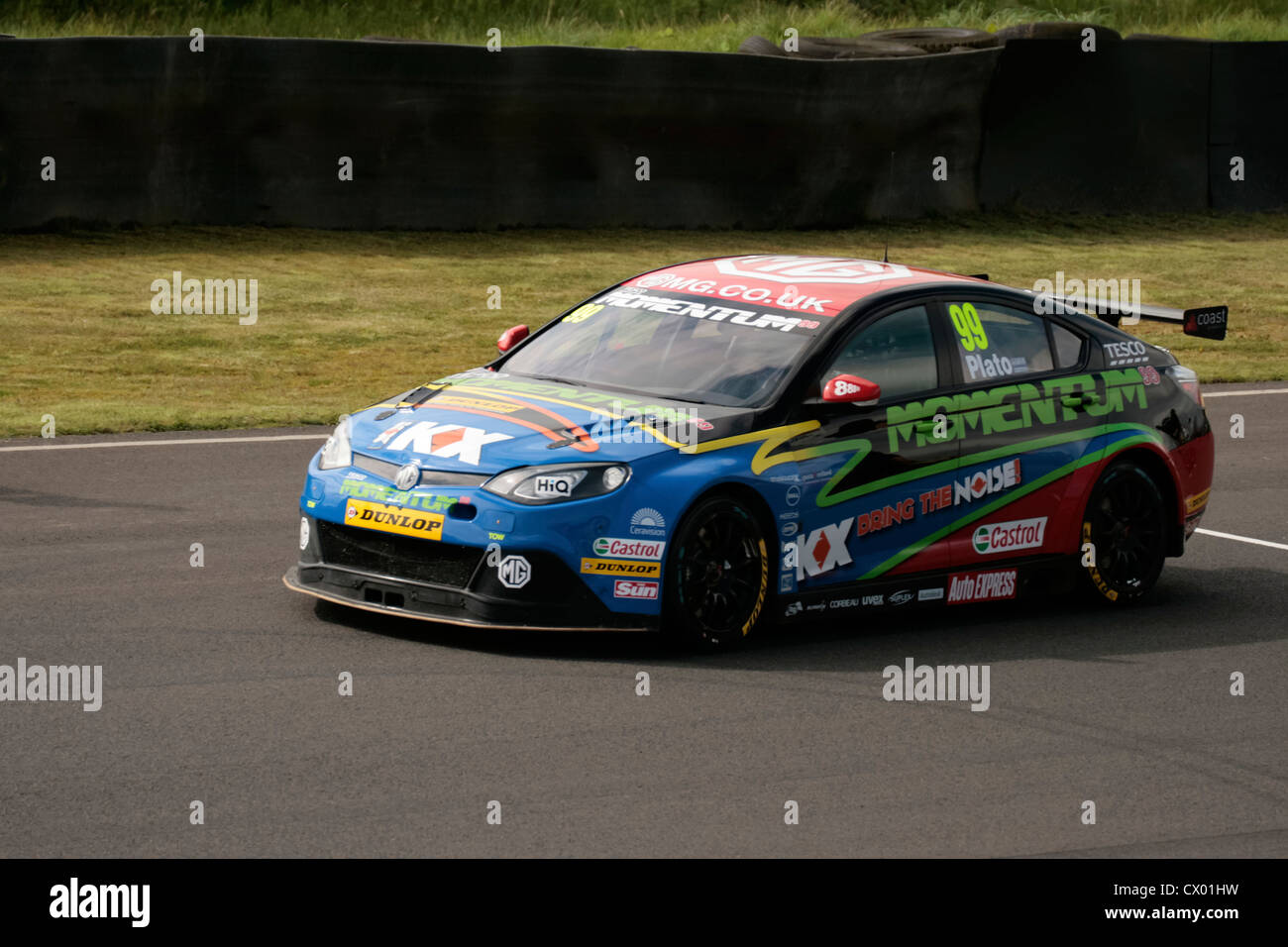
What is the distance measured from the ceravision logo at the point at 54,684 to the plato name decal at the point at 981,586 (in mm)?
3841

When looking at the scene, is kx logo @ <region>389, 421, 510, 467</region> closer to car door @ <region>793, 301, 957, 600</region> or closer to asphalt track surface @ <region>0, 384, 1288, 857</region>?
asphalt track surface @ <region>0, 384, 1288, 857</region>

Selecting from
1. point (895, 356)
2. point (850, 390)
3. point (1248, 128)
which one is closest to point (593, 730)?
point (850, 390)

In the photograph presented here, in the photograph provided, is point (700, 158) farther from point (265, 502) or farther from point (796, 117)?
point (265, 502)

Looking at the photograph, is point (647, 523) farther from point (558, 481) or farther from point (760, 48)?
point (760, 48)

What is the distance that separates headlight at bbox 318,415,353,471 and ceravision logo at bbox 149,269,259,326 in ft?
33.4

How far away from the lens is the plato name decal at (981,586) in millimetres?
8898

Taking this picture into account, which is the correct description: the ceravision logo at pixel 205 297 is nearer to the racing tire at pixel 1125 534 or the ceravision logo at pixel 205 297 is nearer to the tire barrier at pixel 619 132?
the tire barrier at pixel 619 132

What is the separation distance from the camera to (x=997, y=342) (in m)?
9.30

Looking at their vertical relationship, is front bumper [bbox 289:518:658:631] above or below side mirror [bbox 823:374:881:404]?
below

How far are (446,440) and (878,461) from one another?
1926 millimetres

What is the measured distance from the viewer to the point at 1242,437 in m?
14.5

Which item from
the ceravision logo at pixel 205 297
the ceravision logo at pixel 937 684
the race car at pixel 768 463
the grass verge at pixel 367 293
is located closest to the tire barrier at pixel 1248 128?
the grass verge at pixel 367 293

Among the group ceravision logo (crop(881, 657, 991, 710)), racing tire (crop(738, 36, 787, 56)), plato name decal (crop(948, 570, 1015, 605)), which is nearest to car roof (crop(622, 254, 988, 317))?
plato name decal (crop(948, 570, 1015, 605))

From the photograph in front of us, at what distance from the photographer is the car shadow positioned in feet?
26.2
